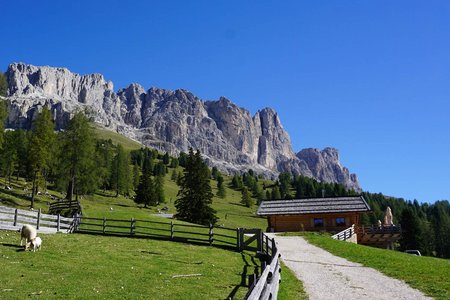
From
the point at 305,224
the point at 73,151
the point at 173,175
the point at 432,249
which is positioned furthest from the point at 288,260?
the point at 173,175

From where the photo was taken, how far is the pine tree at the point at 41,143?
203 feet

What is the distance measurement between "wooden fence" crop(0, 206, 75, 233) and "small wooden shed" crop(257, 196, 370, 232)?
36.3m

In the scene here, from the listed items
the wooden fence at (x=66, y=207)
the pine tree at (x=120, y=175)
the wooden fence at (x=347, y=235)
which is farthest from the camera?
the pine tree at (x=120, y=175)

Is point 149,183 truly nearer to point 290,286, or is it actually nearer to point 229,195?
point 229,195

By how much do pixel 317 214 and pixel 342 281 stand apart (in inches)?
1825

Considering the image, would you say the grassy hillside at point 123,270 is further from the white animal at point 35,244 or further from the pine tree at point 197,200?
the pine tree at point 197,200

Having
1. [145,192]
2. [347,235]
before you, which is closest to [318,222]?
[347,235]

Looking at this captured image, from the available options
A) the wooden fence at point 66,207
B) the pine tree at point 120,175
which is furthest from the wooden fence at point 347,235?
the pine tree at point 120,175

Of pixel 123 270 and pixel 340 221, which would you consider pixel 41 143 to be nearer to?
pixel 340 221

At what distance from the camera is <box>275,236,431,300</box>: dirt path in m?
15.0

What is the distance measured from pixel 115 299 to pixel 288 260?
15564 mm

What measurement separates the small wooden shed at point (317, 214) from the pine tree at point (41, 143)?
34.4 m

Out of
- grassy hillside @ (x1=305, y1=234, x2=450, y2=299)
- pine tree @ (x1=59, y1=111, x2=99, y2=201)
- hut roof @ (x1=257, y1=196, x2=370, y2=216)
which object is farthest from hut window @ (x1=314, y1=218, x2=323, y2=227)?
pine tree @ (x1=59, y1=111, x2=99, y2=201)

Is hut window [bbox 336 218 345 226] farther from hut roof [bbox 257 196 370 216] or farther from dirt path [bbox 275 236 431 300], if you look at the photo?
dirt path [bbox 275 236 431 300]
